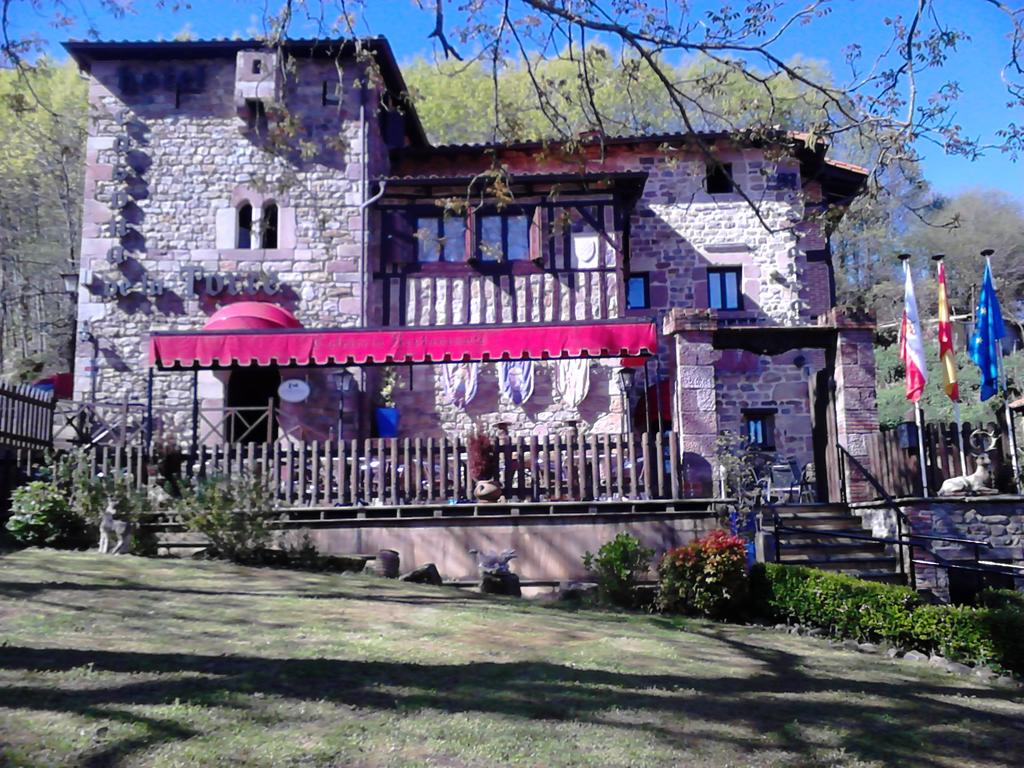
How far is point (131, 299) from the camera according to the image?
18.9m

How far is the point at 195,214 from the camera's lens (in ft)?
63.6

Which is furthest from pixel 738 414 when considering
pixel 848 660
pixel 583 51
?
pixel 583 51

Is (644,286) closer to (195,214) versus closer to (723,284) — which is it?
(723,284)

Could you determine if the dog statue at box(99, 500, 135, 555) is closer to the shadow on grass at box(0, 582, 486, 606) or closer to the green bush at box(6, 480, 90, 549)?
the green bush at box(6, 480, 90, 549)

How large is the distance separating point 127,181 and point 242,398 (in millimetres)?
5130

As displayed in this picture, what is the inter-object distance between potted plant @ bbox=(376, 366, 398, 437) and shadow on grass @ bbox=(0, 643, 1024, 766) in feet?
41.2

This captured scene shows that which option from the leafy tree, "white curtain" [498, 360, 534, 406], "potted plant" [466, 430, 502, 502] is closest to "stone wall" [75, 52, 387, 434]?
"white curtain" [498, 360, 534, 406]

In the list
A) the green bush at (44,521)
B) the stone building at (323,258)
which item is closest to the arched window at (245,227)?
the stone building at (323,258)

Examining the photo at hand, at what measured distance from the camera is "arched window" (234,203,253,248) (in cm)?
1959

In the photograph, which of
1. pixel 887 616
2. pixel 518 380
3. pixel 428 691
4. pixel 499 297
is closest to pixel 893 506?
pixel 887 616

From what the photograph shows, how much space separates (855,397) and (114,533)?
9878 mm

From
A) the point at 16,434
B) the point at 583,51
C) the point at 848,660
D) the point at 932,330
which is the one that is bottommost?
the point at 848,660

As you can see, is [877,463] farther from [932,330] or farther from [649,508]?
A: [932,330]

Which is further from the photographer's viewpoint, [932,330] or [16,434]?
[932,330]
